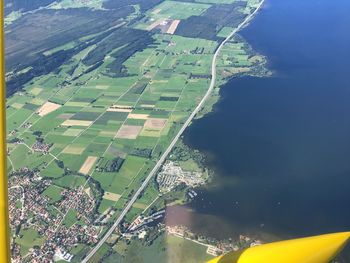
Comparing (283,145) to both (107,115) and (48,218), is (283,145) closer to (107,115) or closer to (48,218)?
(107,115)

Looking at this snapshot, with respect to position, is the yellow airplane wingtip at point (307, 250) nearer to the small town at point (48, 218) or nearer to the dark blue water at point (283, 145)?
the dark blue water at point (283, 145)

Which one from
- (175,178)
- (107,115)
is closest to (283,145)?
(175,178)

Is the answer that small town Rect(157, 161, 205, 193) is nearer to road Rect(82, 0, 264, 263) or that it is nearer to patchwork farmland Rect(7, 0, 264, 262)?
road Rect(82, 0, 264, 263)

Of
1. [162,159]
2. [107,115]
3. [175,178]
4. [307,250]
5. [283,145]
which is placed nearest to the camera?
[307,250]

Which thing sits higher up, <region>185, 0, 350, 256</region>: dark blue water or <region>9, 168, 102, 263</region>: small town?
<region>9, 168, 102, 263</region>: small town

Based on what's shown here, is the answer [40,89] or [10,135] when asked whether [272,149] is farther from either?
[40,89]

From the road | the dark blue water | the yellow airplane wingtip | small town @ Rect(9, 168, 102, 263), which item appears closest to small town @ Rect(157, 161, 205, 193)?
the road

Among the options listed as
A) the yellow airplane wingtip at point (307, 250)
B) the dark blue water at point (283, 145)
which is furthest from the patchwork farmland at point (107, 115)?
the yellow airplane wingtip at point (307, 250)

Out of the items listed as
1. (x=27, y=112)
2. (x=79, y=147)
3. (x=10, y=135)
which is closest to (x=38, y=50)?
(x=27, y=112)
